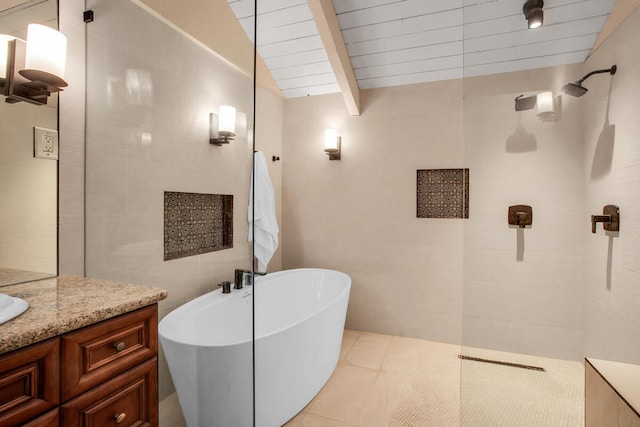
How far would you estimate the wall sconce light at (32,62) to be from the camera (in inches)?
43.0

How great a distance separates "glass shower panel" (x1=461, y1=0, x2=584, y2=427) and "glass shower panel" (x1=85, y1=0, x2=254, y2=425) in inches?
49.3

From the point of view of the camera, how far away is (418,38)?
241cm

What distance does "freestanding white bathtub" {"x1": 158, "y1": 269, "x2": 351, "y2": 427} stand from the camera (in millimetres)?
1349

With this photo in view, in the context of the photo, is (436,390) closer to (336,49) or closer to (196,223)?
(196,223)

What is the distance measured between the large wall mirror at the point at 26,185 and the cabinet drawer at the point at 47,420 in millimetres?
643

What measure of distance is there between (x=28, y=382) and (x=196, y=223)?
0.75m

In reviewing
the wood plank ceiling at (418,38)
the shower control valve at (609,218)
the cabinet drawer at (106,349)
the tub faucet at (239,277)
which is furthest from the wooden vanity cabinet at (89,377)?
the shower control valve at (609,218)

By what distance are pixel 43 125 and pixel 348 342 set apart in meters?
2.56

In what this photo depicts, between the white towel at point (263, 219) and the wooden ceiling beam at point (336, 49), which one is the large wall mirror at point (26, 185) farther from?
the wooden ceiling beam at point (336, 49)

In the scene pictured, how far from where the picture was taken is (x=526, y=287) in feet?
4.78

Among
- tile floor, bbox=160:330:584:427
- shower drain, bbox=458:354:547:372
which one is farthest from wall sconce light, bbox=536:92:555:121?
shower drain, bbox=458:354:547:372

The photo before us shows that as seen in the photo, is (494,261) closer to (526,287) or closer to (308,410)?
(526,287)

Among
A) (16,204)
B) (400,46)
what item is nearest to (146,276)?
(16,204)

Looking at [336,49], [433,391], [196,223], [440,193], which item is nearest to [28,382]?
[196,223]
